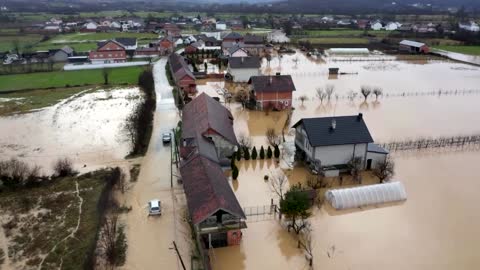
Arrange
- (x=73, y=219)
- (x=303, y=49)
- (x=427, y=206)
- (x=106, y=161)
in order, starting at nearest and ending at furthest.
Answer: (x=73, y=219)
(x=427, y=206)
(x=106, y=161)
(x=303, y=49)

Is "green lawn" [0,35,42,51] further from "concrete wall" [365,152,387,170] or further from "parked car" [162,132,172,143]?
"concrete wall" [365,152,387,170]

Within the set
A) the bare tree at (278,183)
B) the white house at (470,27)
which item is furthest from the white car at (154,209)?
the white house at (470,27)

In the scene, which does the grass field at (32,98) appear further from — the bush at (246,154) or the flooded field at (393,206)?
the bush at (246,154)

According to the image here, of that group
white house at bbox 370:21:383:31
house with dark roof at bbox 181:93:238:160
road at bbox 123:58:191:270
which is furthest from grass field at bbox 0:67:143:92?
white house at bbox 370:21:383:31

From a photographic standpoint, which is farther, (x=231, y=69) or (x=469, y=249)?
(x=231, y=69)

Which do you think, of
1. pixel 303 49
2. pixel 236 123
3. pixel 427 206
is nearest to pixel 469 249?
pixel 427 206

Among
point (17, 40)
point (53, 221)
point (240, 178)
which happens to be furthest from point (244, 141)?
point (17, 40)

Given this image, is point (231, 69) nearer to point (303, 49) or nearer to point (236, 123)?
point (236, 123)
